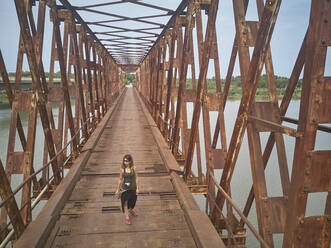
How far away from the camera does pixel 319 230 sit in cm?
222

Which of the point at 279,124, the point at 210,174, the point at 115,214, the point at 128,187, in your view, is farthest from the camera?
the point at 210,174

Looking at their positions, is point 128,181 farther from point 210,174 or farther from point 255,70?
point 255,70

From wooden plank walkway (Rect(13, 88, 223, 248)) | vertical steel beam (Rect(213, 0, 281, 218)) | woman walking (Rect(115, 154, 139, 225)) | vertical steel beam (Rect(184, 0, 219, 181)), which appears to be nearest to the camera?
vertical steel beam (Rect(213, 0, 281, 218))

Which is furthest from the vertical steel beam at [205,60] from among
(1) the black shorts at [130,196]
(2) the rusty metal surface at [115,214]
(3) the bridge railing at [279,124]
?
(1) the black shorts at [130,196]

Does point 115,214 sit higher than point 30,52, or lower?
lower

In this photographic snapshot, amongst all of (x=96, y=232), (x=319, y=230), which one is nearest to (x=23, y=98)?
(x=96, y=232)

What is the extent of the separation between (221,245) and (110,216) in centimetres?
217

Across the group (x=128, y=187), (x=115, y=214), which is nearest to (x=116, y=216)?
(x=115, y=214)

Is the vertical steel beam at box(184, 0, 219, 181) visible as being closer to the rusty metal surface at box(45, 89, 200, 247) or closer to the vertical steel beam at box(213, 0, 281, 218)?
the rusty metal surface at box(45, 89, 200, 247)

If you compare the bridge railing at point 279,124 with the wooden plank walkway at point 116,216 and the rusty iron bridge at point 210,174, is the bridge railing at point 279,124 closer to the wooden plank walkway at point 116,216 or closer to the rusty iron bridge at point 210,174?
the rusty iron bridge at point 210,174

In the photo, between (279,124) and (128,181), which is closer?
(279,124)

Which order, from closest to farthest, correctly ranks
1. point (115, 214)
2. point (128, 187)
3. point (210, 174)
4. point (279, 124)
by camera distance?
point (279, 124) → point (128, 187) → point (115, 214) → point (210, 174)

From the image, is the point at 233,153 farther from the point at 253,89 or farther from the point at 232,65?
the point at 232,65

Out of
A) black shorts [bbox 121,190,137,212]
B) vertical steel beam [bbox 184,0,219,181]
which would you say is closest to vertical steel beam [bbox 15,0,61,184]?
black shorts [bbox 121,190,137,212]
